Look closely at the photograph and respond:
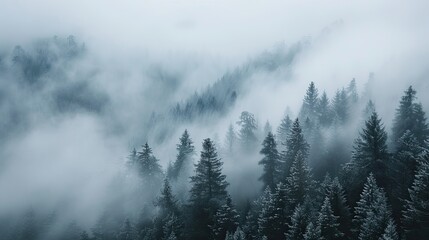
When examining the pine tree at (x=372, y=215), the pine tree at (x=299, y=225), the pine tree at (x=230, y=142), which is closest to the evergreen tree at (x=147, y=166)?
the pine tree at (x=230, y=142)

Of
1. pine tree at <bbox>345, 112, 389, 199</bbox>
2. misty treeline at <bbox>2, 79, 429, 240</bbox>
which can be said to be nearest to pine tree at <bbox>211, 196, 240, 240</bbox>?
misty treeline at <bbox>2, 79, 429, 240</bbox>

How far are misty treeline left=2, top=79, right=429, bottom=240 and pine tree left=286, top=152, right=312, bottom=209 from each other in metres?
0.11

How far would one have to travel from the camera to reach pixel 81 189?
405ft

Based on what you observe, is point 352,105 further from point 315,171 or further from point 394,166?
point 394,166

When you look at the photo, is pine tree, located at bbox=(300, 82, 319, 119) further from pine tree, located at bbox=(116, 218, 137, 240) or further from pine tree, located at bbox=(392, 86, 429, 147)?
pine tree, located at bbox=(116, 218, 137, 240)

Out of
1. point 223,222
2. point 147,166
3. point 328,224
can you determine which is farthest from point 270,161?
point 147,166

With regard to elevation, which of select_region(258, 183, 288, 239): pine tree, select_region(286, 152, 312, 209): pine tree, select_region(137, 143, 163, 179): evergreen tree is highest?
select_region(137, 143, 163, 179): evergreen tree

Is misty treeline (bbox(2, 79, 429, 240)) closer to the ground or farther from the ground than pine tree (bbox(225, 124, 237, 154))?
closer to the ground

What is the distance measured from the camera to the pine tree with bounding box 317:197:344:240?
134 ft

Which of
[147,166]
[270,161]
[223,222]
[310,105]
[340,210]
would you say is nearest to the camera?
[340,210]

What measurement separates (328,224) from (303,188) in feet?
27.7

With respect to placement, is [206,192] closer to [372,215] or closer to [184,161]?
[372,215]

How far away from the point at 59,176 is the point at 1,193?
25109mm

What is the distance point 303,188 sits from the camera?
49031 millimetres
